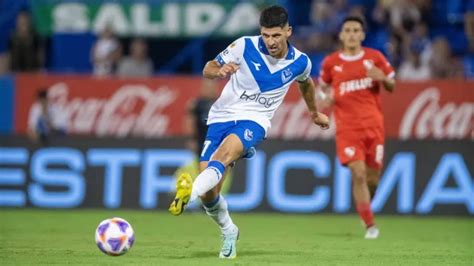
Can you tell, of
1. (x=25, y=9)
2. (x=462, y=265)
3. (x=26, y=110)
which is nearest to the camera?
(x=462, y=265)

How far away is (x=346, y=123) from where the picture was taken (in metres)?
14.1

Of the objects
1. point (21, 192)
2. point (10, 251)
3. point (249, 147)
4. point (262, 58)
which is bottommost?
point (21, 192)

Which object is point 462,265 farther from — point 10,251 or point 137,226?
point 137,226

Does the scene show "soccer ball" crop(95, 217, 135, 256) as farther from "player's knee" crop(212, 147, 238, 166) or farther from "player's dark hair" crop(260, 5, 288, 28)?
"player's dark hair" crop(260, 5, 288, 28)

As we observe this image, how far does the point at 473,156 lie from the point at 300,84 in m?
7.44

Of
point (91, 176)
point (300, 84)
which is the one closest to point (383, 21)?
point (91, 176)

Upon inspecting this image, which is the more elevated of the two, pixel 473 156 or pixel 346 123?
pixel 346 123

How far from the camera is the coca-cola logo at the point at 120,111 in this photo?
20.4 m

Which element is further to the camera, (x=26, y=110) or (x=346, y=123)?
(x=26, y=110)

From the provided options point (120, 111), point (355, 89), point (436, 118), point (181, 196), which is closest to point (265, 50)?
point (181, 196)

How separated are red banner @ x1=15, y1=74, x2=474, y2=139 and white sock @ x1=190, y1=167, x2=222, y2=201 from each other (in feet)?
32.1

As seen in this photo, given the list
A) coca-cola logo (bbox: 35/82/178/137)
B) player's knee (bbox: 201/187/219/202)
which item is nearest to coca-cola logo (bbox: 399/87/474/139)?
coca-cola logo (bbox: 35/82/178/137)

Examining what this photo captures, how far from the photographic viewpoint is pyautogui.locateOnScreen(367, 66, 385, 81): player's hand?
13.6 metres

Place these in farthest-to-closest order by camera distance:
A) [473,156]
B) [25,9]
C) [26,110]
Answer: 1. [25,9]
2. [26,110]
3. [473,156]
